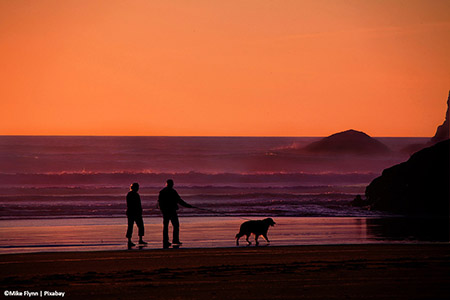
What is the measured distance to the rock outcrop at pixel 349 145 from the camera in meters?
92.6

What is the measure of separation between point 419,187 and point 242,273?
1760 cm

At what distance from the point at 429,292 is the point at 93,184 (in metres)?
52.9

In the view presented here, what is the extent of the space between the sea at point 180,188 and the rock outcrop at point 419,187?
795mm

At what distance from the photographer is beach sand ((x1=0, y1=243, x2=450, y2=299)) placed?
1102cm

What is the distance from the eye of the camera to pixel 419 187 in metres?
29.1

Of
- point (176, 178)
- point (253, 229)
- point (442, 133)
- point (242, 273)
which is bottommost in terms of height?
point (242, 273)

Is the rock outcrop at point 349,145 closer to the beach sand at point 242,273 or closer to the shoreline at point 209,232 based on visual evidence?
the shoreline at point 209,232

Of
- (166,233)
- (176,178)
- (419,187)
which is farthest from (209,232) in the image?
(176,178)

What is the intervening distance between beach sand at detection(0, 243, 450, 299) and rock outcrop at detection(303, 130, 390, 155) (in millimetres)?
75826

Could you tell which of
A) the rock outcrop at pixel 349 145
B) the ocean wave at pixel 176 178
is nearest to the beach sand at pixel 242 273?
the ocean wave at pixel 176 178

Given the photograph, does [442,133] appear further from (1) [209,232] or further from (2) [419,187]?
(1) [209,232]

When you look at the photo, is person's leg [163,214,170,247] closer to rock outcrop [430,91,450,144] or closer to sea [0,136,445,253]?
sea [0,136,445,253]

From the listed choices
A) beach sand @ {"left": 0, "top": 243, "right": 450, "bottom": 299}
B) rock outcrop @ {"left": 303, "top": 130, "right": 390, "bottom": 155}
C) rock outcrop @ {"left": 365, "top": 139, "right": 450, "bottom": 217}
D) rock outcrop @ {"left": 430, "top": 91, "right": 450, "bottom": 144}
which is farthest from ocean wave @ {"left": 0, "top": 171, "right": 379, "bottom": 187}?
beach sand @ {"left": 0, "top": 243, "right": 450, "bottom": 299}

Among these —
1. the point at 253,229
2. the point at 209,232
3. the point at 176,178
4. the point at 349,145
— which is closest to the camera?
the point at 253,229
